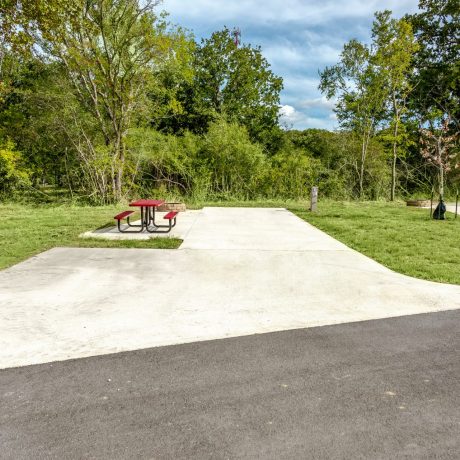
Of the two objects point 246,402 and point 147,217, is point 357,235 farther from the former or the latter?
point 246,402

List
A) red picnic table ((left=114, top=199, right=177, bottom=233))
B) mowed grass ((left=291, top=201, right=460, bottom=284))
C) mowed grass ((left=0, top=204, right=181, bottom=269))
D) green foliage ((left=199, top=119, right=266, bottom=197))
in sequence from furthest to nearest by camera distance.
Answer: green foliage ((left=199, top=119, right=266, bottom=197))
red picnic table ((left=114, top=199, right=177, bottom=233))
mowed grass ((left=0, top=204, right=181, bottom=269))
mowed grass ((left=291, top=201, right=460, bottom=284))

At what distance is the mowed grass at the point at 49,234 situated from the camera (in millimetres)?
6613

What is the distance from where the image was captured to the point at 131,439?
2.04m

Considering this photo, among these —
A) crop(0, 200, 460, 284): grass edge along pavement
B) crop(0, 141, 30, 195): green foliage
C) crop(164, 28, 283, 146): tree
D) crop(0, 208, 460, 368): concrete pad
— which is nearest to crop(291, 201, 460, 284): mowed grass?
crop(0, 200, 460, 284): grass edge along pavement

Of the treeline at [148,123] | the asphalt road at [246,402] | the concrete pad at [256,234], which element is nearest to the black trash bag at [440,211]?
the treeline at [148,123]

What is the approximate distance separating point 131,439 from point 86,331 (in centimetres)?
152

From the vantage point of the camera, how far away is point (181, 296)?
436 centimetres

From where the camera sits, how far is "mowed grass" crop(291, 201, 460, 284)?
5809 mm

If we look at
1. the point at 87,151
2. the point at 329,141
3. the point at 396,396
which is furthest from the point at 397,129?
the point at 396,396

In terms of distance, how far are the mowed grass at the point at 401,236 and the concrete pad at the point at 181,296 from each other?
452 mm

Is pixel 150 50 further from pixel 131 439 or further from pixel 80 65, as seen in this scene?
pixel 131 439

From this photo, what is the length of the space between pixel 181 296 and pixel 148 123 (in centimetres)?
1447

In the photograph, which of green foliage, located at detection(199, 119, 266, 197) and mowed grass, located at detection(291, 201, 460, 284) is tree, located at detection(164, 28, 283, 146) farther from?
mowed grass, located at detection(291, 201, 460, 284)

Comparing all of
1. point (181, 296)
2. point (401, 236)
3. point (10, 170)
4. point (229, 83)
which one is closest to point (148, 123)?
point (10, 170)
